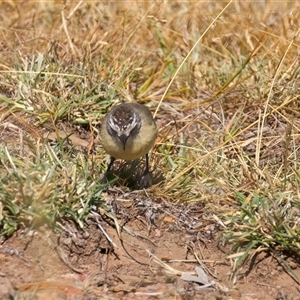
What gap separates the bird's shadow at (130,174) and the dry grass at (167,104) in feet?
0.38

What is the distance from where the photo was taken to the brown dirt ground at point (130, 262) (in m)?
5.25

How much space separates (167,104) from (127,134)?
180 cm

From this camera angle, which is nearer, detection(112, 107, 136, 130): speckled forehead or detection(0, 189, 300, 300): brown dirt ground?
detection(0, 189, 300, 300): brown dirt ground

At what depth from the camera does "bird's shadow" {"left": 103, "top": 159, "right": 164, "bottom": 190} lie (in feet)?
21.7

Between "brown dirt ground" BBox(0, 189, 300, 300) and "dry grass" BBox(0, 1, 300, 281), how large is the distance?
Result: 129 millimetres

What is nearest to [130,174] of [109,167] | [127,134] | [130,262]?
[109,167]

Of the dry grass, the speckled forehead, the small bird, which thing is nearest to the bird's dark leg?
the small bird

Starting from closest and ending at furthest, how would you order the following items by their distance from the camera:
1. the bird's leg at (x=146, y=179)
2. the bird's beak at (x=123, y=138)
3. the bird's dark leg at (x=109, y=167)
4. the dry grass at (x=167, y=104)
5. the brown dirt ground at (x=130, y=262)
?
the brown dirt ground at (x=130, y=262), the dry grass at (x=167, y=104), the bird's beak at (x=123, y=138), the bird's dark leg at (x=109, y=167), the bird's leg at (x=146, y=179)

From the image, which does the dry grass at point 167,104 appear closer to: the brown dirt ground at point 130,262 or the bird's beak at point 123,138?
the brown dirt ground at point 130,262

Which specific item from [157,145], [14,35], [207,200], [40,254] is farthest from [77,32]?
[40,254]

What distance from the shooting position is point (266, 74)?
8.11 metres

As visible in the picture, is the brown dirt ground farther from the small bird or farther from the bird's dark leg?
the small bird

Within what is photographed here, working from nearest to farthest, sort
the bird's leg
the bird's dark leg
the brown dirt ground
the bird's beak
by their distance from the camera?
the brown dirt ground, the bird's beak, the bird's dark leg, the bird's leg

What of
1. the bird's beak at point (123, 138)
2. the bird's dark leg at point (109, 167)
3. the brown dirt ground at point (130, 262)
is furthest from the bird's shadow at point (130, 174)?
the brown dirt ground at point (130, 262)
